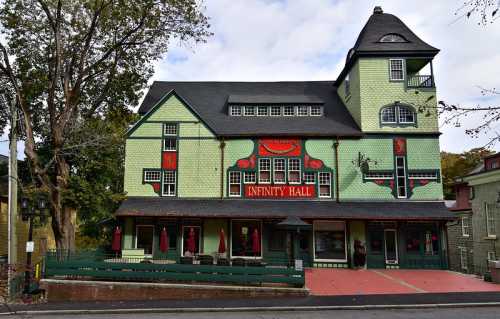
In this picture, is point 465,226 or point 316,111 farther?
point 465,226

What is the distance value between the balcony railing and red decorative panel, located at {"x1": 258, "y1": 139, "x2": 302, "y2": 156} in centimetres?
781

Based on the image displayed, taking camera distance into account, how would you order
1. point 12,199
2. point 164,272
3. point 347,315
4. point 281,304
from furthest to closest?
point 12,199 < point 164,272 < point 281,304 < point 347,315

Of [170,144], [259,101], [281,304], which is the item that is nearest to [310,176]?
[259,101]

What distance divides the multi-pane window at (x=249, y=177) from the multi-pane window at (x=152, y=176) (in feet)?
16.8

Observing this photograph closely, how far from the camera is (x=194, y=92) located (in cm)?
2947

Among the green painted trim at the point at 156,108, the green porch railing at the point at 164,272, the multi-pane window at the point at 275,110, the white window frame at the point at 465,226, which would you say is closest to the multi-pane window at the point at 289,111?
the multi-pane window at the point at 275,110

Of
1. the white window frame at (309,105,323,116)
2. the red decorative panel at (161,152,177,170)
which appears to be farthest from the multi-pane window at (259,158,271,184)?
the red decorative panel at (161,152,177,170)

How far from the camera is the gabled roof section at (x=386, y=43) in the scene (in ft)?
82.2

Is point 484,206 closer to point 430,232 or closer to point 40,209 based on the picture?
point 430,232

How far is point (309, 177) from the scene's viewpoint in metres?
Result: 24.5

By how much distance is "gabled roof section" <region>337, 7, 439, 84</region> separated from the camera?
987 inches

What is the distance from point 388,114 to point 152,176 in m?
14.6

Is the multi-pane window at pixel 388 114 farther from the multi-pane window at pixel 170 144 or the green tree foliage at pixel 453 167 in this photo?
the green tree foliage at pixel 453 167

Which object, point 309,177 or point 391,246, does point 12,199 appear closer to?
point 309,177
